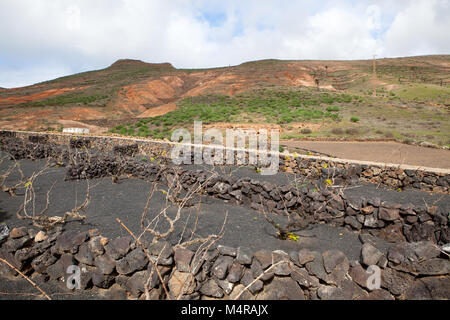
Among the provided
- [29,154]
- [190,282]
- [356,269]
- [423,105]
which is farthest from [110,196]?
[423,105]

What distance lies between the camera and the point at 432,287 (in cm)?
240

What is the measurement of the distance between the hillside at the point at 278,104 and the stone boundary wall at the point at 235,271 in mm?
16517

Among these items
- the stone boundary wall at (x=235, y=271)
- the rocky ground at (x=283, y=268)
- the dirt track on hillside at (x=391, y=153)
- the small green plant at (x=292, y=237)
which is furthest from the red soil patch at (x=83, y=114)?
the small green plant at (x=292, y=237)

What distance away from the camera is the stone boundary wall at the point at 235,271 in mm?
2551

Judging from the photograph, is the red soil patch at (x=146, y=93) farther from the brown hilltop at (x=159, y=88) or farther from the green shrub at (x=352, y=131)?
the green shrub at (x=352, y=131)

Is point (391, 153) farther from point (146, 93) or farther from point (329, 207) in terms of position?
point (146, 93)

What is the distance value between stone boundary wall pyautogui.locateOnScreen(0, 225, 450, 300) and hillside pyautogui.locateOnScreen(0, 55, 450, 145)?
16.5 m

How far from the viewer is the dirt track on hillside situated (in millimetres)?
10720

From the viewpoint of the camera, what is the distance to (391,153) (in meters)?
12.8

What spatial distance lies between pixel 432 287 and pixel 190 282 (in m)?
2.55

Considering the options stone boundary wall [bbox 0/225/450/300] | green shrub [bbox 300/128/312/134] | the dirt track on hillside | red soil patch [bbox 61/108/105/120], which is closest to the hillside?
green shrub [bbox 300/128/312/134]

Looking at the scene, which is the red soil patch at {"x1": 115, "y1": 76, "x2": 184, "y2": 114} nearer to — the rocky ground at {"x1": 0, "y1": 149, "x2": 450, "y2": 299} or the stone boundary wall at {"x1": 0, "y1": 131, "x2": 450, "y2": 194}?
the stone boundary wall at {"x1": 0, "y1": 131, "x2": 450, "y2": 194}
